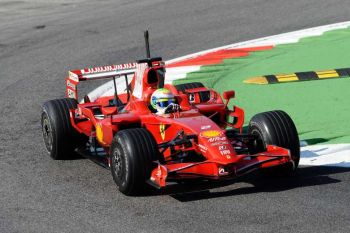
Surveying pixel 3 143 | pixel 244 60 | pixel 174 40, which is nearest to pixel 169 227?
pixel 3 143

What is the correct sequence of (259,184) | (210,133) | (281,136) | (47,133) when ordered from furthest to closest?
(47,133) < (281,136) < (259,184) < (210,133)

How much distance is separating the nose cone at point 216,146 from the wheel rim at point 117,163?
0.96m

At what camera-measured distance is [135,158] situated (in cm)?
1005

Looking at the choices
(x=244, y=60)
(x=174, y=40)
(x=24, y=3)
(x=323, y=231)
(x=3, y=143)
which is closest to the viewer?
(x=323, y=231)

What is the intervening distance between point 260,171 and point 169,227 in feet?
7.20

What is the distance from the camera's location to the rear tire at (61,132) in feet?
39.8

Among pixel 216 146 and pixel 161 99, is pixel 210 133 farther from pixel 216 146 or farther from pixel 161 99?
pixel 161 99

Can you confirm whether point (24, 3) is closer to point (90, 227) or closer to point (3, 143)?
point (3, 143)

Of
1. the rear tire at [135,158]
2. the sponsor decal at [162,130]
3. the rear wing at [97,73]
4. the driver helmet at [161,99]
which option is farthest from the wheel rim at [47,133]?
the rear tire at [135,158]

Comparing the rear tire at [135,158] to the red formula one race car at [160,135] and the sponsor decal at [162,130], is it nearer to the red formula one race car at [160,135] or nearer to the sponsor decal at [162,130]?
the red formula one race car at [160,135]

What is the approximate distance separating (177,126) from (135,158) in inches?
40.1

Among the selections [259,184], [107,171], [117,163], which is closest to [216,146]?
[259,184]

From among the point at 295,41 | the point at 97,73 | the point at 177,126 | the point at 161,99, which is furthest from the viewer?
the point at 295,41

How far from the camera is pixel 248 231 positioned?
891 cm
